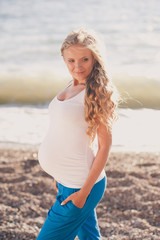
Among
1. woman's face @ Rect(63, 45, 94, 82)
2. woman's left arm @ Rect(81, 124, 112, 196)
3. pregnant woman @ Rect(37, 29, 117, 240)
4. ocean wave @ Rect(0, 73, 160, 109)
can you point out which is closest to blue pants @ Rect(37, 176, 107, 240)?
pregnant woman @ Rect(37, 29, 117, 240)

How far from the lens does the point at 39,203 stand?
3.65 metres

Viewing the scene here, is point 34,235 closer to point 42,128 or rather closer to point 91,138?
point 91,138

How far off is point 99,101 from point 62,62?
12212 mm

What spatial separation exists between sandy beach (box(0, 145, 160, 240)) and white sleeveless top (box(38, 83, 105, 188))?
4.36 ft

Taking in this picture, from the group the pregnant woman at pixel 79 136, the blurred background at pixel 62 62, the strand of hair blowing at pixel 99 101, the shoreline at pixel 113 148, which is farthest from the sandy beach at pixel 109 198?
the strand of hair blowing at pixel 99 101

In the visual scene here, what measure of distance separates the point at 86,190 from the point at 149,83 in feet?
30.2

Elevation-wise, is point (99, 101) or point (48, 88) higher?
point (99, 101)

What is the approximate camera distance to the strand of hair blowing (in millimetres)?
1748

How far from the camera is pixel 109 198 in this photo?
3744mm

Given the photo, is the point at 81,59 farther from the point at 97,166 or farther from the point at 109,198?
the point at 109,198

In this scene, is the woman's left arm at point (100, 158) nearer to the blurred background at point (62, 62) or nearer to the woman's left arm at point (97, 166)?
the woman's left arm at point (97, 166)

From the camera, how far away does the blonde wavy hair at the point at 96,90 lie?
1.75 m

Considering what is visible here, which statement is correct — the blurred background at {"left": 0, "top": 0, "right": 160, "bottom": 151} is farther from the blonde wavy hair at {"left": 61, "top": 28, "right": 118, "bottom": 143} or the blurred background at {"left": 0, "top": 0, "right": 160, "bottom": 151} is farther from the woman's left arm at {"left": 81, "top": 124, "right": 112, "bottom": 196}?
the woman's left arm at {"left": 81, "top": 124, "right": 112, "bottom": 196}

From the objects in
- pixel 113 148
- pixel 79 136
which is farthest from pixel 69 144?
pixel 113 148
